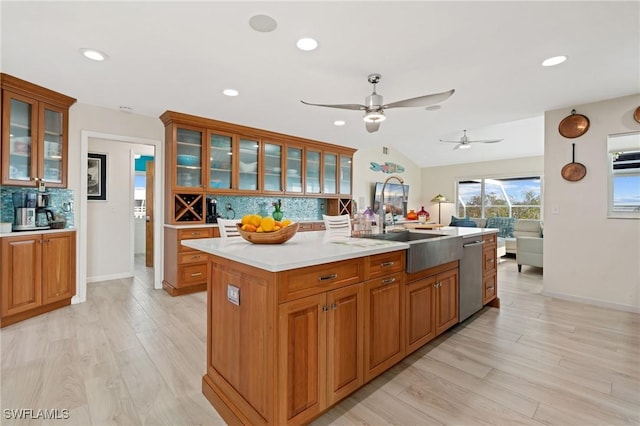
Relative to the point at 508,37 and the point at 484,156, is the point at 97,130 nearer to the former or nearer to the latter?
the point at 508,37

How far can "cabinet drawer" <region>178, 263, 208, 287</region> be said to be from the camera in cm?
384

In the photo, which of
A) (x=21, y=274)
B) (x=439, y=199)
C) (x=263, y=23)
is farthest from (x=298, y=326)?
(x=439, y=199)

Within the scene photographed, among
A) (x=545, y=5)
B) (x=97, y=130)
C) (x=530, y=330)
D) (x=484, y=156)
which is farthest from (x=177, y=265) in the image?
(x=484, y=156)

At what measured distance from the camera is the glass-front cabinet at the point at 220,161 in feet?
14.2

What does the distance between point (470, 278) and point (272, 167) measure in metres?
3.40

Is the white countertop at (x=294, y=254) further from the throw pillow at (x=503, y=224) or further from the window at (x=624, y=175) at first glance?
the throw pillow at (x=503, y=224)

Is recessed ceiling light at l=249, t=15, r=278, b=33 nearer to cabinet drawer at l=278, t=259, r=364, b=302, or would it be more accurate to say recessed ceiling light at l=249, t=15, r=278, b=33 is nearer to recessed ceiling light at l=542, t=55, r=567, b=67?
cabinet drawer at l=278, t=259, r=364, b=302

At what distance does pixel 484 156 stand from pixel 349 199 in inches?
156

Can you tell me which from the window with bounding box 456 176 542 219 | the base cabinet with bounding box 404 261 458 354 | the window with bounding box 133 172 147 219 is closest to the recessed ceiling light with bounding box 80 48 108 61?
the base cabinet with bounding box 404 261 458 354

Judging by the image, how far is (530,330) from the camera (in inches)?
110

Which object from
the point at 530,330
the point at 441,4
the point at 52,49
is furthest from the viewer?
the point at 530,330

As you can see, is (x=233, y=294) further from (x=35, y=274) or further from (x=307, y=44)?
(x=35, y=274)

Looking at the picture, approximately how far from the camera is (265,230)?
1.88 meters


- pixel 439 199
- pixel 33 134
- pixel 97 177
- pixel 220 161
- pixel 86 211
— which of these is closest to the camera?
pixel 33 134
